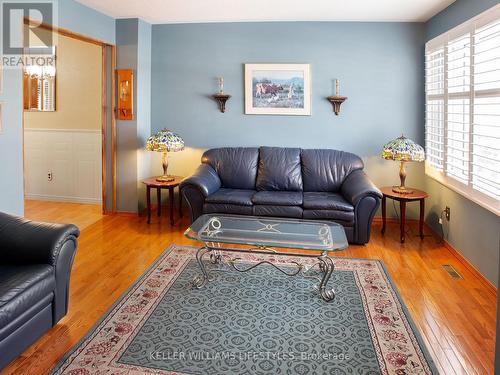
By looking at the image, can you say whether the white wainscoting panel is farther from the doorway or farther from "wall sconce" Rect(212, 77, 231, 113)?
"wall sconce" Rect(212, 77, 231, 113)

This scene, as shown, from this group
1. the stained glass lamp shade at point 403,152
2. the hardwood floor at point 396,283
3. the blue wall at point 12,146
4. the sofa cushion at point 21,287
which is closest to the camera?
the sofa cushion at point 21,287

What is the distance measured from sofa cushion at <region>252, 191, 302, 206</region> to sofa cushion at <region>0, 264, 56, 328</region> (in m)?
2.46

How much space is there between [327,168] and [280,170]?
567mm

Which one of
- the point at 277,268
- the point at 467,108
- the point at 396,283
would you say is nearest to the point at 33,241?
the point at 277,268

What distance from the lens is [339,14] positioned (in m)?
4.91

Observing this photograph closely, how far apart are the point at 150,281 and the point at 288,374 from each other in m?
1.59

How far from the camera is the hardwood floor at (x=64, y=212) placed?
536 cm

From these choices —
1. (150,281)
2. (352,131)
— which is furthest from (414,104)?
(150,281)

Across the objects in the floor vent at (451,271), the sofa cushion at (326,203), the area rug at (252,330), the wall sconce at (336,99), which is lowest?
the area rug at (252,330)

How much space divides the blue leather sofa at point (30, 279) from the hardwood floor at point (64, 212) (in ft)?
8.01

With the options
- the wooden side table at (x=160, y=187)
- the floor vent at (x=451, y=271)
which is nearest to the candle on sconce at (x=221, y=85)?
the wooden side table at (x=160, y=187)

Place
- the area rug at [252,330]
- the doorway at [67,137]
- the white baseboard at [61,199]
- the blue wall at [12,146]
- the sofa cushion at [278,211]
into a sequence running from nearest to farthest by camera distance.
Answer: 1. the area rug at [252,330]
2. the blue wall at [12,146]
3. the sofa cushion at [278,211]
4. the doorway at [67,137]
5. the white baseboard at [61,199]

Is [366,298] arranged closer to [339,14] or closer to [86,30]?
[339,14]

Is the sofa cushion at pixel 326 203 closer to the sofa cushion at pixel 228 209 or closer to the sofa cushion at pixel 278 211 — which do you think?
the sofa cushion at pixel 278 211
